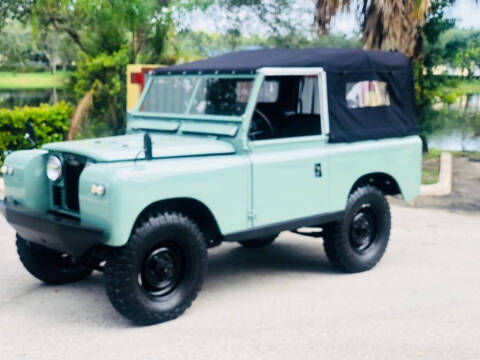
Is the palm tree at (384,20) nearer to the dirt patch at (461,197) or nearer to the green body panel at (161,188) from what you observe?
the dirt patch at (461,197)

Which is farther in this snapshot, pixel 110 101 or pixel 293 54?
pixel 110 101

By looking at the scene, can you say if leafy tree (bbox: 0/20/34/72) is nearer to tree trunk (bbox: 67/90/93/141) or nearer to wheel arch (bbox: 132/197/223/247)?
tree trunk (bbox: 67/90/93/141)

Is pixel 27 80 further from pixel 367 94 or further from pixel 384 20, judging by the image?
pixel 367 94

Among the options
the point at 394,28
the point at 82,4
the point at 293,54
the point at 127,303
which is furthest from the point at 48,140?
the point at 127,303

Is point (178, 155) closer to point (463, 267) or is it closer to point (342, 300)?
point (342, 300)

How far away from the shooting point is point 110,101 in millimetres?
14297

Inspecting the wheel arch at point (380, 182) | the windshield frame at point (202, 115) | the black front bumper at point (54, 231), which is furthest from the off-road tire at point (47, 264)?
the wheel arch at point (380, 182)

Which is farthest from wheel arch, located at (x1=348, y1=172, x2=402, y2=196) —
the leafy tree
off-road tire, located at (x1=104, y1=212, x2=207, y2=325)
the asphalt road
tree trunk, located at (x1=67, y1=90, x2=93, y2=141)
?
the leafy tree

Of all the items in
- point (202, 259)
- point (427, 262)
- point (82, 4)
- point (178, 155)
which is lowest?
point (427, 262)

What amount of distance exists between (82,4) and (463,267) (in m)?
11.8

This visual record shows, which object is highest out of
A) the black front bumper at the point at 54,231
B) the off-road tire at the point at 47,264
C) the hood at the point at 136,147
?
the hood at the point at 136,147

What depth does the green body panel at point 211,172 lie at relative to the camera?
15.6 ft

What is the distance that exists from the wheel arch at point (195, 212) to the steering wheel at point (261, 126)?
0.88 metres

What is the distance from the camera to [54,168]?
525 cm
